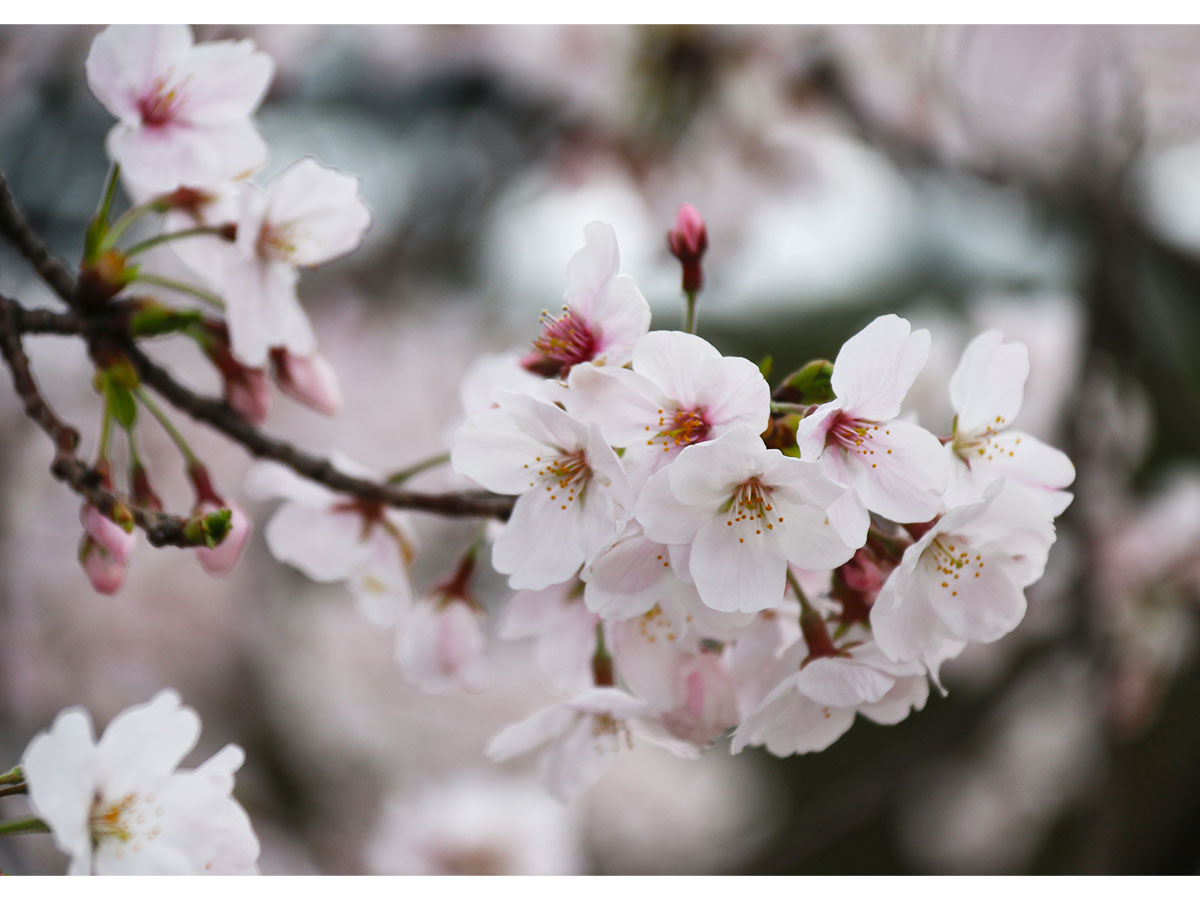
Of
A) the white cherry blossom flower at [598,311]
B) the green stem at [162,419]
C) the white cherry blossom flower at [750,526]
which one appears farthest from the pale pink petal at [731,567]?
the green stem at [162,419]

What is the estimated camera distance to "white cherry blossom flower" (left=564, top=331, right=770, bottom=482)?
463mm

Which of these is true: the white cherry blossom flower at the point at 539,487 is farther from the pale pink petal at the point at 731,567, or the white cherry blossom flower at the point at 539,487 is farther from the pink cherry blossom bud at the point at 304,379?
the pink cherry blossom bud at the point at 304,379

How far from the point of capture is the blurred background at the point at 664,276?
1.37m

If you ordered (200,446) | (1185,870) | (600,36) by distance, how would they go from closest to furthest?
(600,36), (1185,870), (200,446)

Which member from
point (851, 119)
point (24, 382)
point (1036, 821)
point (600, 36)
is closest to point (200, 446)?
point (600, 36)

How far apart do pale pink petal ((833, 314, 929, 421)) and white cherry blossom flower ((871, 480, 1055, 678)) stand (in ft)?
0.24

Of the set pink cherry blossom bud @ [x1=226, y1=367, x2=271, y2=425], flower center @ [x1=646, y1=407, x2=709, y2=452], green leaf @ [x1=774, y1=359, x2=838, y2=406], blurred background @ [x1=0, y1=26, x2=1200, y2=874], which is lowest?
blurred background @ [x1=0, y1=26, x2=1200, y2=874]

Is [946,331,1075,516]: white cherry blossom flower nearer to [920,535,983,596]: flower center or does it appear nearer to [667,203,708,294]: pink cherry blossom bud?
[920,535,983,596]: flower center

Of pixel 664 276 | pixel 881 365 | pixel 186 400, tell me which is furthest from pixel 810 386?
pixel 664 276

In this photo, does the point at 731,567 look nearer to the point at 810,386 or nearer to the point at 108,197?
the point at 810,386

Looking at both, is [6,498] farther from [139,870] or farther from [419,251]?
[139,870]

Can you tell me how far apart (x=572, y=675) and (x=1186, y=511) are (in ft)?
4.55

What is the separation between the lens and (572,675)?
2.13ft

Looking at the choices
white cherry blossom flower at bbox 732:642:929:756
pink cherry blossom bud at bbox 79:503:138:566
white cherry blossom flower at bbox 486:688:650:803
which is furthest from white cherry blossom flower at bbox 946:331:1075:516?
pink cherry blossom bud at bbox 79:503:138:566
